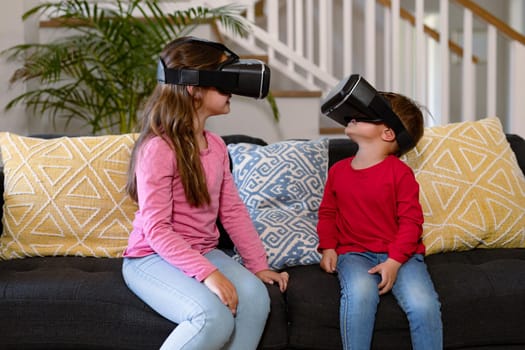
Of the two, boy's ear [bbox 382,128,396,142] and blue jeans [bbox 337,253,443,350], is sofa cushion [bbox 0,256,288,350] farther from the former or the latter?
boy's ear [bbox 382,128,396,142]

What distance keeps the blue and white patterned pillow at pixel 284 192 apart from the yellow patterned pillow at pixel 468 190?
316mm

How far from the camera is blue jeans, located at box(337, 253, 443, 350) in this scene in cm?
171

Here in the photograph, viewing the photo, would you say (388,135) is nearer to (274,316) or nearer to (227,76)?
(227,76)

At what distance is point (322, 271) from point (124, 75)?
5.03 ft

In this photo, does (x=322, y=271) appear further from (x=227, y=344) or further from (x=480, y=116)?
(x=480, y=116)

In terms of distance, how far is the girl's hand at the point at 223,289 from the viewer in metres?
1.62

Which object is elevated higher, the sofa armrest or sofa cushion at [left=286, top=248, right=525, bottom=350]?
the sofa armrest

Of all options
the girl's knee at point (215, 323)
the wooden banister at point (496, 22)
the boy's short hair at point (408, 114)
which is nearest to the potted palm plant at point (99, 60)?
the wooden banister at point (496, 22)

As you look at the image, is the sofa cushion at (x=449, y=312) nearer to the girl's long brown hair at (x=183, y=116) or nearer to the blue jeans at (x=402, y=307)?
the blue jeans at (x=402, y=307)

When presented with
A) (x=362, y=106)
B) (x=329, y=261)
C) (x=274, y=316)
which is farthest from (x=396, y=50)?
(x=274, y=316)

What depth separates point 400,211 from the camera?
193 cm

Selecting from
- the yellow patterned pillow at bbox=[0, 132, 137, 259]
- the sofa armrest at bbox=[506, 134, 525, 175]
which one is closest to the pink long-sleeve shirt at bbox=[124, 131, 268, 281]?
the yellow patterned pillow at bbox=[0, 132, 137, 259]

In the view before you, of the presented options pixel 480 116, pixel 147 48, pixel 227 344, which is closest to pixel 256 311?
pixel 227 344

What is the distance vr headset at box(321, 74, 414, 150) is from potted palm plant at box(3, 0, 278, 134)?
125 cm
